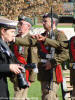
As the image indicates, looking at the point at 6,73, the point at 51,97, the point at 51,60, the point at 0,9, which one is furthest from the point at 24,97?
the point at 0,9

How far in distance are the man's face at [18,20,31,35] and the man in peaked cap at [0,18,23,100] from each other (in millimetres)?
2348

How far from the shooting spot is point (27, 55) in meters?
7.55

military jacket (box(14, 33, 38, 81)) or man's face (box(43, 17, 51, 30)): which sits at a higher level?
man's face (box(43, 17, 51, 30))

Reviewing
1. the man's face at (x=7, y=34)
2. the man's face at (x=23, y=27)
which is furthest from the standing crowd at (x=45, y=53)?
the man's face at (x=7, y=34)

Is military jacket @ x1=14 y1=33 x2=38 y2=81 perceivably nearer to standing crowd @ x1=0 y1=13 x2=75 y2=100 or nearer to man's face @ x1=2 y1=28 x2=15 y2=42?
standing crowd @ x1=0 y1=13 x2=75 y2=100

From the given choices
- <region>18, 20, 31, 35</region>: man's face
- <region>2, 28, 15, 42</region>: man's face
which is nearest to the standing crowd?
<region>18, 20, 31, 35</region>: man's face

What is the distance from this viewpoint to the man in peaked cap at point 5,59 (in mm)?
4691

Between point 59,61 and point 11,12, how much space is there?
38.6ft

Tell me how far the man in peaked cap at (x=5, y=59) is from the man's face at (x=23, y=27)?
7.70 ft

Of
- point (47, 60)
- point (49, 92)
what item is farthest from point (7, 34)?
point (49, 92)

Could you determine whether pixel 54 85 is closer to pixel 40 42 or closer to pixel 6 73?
pixel 40 42

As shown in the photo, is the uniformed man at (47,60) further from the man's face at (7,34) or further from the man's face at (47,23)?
the man's face at (7,34)

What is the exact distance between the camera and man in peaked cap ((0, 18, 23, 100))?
469 cm

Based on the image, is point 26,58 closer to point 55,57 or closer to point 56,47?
point 55,57
